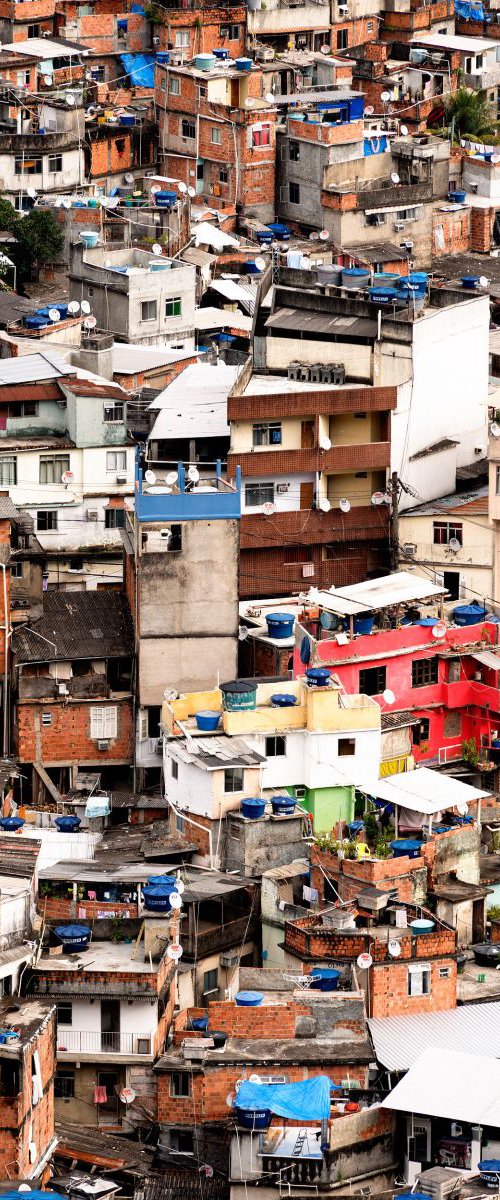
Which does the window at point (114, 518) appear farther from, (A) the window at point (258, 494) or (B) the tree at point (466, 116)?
(B) the tree at point (466, 116)

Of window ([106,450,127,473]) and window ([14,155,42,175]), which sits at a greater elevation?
window ([14,155,42,175])

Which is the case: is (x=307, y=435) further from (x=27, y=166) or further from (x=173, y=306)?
(x=27, y=166)

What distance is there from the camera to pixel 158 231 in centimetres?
10069

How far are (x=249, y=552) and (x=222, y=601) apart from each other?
6.33 metres

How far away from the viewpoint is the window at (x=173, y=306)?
9331 cm

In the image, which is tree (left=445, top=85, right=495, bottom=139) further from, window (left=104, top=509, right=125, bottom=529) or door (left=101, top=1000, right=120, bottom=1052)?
door (left=101, top=1000, right=120, bottom=1052)

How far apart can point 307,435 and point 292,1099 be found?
2648 centimetres

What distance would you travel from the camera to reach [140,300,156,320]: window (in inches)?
3654

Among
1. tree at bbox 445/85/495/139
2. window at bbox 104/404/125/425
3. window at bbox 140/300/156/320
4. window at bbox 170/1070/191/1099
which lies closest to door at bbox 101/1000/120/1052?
window at bbox 170/1070/191/1099

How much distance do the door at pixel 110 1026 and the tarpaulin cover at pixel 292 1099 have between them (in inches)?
140

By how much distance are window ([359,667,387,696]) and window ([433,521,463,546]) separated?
22.1ft

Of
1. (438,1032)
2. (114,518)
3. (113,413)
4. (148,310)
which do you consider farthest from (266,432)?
(438,1032)

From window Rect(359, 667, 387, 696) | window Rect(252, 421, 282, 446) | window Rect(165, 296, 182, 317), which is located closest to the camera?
window Rect(359, 667, 387, 696)

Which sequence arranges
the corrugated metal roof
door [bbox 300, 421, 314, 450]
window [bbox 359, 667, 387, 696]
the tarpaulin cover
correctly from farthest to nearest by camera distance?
door [bbox 300, 421, 314, 450] → window [bbox 359, 667, 387, 696] → the corrugated metal roof → the tarpaulin cover
